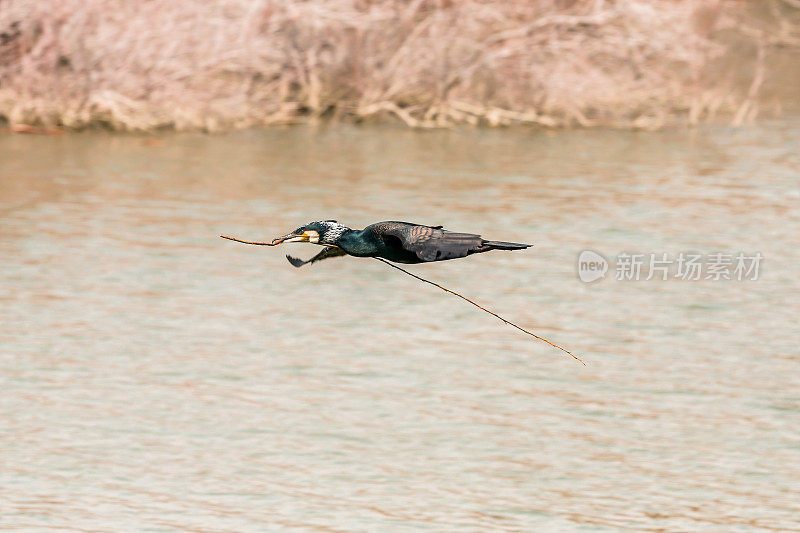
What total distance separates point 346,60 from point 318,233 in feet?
70.7

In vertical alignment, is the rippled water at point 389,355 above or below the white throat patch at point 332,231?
below

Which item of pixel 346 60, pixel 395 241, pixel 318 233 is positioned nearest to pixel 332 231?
pixel 318 233

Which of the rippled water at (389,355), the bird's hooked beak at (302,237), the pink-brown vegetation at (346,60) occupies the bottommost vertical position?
the rippled water at (389,355)

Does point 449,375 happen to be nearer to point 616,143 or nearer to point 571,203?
point 571,203

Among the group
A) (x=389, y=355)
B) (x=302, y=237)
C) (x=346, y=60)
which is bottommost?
(x=389, y=355)

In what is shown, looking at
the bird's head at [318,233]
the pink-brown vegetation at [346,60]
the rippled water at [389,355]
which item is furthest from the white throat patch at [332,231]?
the pink-brown vegetation at [346,60]

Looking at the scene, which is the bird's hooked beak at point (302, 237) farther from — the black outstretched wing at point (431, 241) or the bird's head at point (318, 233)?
the black outstretched wing at point (431, 241)

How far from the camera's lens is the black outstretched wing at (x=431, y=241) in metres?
4.79

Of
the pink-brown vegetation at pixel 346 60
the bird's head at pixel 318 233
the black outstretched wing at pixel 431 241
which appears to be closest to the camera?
the black outstretched wing at pixel 431 241

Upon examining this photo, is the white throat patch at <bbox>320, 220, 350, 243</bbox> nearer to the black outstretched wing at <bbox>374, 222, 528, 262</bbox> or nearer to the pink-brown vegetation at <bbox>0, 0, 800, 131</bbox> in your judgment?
the black outstretched wing at <bbox>374, 222, 528, 262</bbox>

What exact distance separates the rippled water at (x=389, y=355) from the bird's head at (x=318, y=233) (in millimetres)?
5157

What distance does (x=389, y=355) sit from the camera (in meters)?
13.7

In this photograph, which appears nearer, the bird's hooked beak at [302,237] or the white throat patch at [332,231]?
the bird's hooked beak at [302,237]

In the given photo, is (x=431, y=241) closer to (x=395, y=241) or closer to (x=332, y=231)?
(x=395, y=241)
